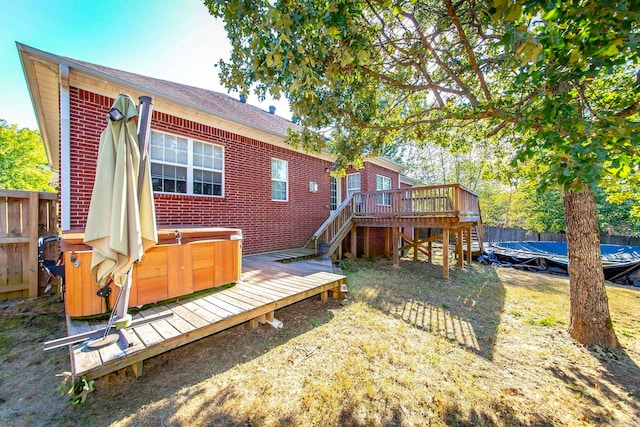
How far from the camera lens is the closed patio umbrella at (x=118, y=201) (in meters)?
2.21

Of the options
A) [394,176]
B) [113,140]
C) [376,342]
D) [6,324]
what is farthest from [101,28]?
[394,176]

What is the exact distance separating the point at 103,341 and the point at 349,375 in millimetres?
2651

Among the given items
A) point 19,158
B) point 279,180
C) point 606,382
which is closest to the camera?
point 606,382

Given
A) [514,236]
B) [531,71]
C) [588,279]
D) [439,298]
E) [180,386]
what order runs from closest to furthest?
[531,71] → [180,386] → [588,279] → [439,298] → [514,236]

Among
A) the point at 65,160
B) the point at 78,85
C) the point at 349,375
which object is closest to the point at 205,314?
the point at 349,375

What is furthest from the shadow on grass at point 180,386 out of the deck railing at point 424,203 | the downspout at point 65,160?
the deck railing at point 424,203

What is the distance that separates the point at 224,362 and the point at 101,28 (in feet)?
25.9

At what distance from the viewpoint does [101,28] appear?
572cm

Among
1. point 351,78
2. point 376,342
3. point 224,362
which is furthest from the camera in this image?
point 351,78

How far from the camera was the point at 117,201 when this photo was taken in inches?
86.7

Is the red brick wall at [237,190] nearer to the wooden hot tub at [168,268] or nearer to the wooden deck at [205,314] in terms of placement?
the wooden deck at [205,314]

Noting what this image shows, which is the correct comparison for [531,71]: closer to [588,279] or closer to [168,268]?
[588,279]

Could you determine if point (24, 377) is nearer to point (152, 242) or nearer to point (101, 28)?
point (152, 242)

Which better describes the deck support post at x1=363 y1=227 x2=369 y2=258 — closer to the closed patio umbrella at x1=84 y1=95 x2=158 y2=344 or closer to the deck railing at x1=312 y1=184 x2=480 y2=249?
the deck railing at x1=312 y1=184 x2=480 y2=249
